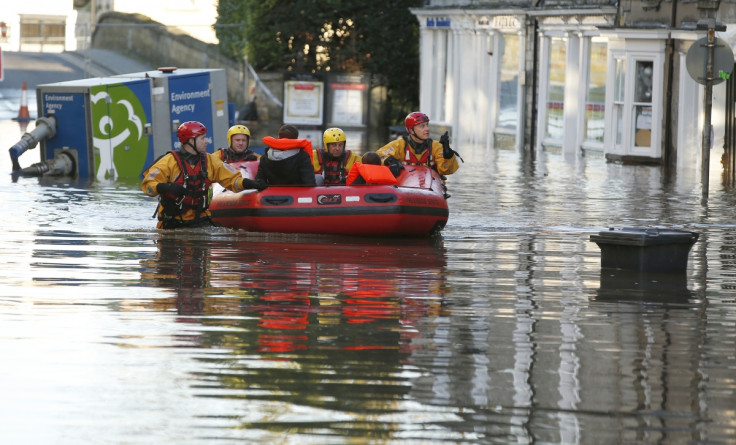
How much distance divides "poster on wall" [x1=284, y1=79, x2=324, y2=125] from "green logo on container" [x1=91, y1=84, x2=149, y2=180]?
822 inches

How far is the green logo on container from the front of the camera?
25.2 metres

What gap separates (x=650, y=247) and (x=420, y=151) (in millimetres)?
5050

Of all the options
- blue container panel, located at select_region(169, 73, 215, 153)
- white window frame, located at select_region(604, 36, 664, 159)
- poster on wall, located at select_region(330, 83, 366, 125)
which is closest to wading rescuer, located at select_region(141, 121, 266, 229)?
blue container panel, located at select_region(169, 73, 215, 153)

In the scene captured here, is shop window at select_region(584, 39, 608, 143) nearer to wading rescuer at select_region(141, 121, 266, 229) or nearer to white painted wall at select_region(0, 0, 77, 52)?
wading rescuer at select_region(141, 121, 266, 229)

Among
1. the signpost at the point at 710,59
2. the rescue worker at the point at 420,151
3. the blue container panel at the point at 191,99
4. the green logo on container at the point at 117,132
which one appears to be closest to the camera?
the rescue worker at the point at 420,151

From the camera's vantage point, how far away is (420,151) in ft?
59.9

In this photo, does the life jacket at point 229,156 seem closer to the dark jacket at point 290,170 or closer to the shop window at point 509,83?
the dark jacket at point 290,170

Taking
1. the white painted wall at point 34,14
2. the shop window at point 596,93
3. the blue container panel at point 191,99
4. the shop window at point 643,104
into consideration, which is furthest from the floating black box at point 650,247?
the white painted wall at point 34,14

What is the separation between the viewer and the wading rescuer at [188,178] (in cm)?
1588

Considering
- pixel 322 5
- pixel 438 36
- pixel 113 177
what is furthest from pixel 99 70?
pixel 113 177

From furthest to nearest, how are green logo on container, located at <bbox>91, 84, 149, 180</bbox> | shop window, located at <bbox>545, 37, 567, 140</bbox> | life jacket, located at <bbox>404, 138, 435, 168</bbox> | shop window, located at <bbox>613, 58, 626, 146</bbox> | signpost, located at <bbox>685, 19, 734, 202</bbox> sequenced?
shop window, located at <bbox>545, 37, 567, 140</bbox> < shop window, located at <bbox>613, 58, 626, 146</bbox> < green logo on container, located at <bbox>91, 84, 149, 180</bbox> < signpost, located at <bbox>685, 19, 734, 202</bbox> < life jacket, located at <bbox>404, 138, 435, 168</bbox>

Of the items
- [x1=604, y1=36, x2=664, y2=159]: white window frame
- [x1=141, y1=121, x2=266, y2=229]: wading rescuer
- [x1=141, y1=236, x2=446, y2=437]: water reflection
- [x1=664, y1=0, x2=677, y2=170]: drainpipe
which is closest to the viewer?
[x1=141, y1=236, x2=446, y2=437]: water reflection

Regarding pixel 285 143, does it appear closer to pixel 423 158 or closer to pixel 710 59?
pixel 423 158

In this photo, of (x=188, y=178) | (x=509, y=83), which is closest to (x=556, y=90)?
(x=509, y=83)
